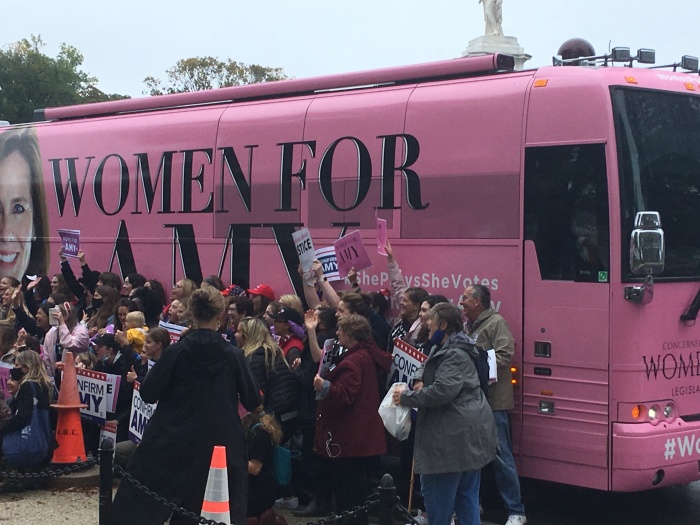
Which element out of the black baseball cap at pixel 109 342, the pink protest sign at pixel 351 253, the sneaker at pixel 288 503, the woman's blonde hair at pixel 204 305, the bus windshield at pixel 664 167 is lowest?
the sneaker at pixel 288 503

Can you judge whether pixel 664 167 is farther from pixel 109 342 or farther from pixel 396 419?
pixel 109 342

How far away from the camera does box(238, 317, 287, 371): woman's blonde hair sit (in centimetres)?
847

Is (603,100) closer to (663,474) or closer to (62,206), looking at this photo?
(663,474)

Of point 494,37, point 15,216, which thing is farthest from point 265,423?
point 494,37

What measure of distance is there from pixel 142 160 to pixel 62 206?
1.85 metres

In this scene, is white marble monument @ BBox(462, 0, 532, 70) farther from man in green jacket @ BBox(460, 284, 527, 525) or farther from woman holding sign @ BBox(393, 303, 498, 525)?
woman holding sign @ BBox(393, 303, 498, 525)

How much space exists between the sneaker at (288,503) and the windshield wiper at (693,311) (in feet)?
11.7

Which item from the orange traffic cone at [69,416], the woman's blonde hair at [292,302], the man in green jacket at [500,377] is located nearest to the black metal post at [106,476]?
the man in green jacket at [500,377]

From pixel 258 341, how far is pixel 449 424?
6.57 feet

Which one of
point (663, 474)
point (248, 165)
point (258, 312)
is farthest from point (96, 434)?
point (663, 474)

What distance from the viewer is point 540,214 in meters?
8.45

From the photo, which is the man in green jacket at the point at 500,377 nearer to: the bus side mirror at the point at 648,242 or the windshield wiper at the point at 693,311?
the bus side mirror at the point at 648,242

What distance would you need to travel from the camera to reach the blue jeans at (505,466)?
326 inches

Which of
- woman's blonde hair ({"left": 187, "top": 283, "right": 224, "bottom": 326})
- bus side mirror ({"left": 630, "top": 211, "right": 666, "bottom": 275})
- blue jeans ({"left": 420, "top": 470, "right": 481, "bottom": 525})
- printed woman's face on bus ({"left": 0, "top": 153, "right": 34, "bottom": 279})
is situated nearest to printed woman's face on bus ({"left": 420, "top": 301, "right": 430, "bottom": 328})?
blue jeans ({"left": 420, "top": 470, "right": 481, "bottom": 525})
